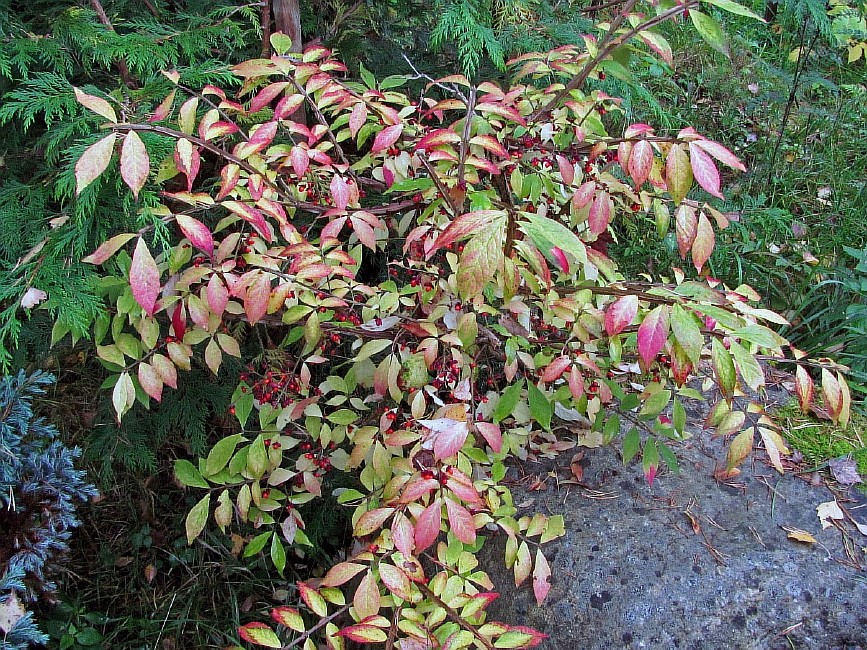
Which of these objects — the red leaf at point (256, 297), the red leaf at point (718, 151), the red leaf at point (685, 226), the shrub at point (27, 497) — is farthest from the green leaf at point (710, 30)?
the shrub at point (27, 497)

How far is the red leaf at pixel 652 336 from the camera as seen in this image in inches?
43.6

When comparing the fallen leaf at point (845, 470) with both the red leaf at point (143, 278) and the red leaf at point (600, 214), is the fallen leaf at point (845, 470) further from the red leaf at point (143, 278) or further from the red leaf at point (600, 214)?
the red leaf at point (143, 278)

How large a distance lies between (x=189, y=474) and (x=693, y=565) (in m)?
1.27

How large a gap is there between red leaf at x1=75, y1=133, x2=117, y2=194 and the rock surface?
4.48ft

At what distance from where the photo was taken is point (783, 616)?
1481 mm

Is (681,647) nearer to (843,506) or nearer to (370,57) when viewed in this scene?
(843,506)

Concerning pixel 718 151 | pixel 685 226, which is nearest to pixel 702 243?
pixel 685 226

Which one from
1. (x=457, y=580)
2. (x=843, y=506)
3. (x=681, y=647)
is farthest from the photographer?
(x=843, y=506)

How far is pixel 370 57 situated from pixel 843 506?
2.05 m

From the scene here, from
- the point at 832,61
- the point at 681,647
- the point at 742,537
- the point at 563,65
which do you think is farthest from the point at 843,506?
the point at 832,61

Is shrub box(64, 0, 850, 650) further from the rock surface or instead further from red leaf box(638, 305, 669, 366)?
the rock surface

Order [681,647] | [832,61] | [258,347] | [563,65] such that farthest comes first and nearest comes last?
[832,61], [258,347], [563,65], [681,647]

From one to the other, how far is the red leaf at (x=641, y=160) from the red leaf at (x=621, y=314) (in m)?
0.22

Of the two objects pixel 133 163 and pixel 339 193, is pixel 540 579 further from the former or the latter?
pixel 133 163
